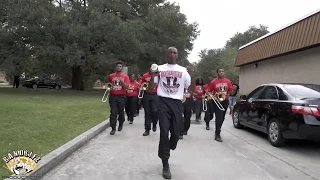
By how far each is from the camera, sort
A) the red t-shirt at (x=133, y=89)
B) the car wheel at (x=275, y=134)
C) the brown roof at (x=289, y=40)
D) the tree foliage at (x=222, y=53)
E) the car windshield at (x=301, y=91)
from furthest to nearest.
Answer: the tree foliage at (x=222, y=53), the brown roof at (x=289, y=40), the red t-shirt at (x=133, y=89), the car wheel at (x=275, y=134), the car windshield at (x=301, y=91)

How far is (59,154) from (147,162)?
1.59 meters

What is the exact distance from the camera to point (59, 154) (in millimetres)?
5969

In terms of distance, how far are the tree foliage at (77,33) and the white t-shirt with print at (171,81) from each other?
68.0ft

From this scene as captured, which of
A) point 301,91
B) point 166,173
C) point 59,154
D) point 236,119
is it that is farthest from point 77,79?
point 166,173

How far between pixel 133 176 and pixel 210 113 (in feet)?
21.0

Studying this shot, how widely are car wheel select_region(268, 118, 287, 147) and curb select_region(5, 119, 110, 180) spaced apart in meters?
4.51

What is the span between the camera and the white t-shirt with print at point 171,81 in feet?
17.8

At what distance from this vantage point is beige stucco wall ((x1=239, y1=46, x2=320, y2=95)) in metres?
14.8

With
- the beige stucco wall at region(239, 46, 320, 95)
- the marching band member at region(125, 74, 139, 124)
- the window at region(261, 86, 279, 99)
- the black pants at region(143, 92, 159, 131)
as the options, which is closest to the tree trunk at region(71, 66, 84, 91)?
the beige stucco wall at region(239, 46, 320, 95)

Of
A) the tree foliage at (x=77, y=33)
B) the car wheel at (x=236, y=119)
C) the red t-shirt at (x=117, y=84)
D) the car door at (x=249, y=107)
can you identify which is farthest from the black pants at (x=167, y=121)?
the tree foliage at (x=77, y=33)

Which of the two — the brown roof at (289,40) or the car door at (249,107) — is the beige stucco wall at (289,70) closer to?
the brown roof at (289,40)

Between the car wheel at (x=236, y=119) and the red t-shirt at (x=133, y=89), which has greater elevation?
the red t-shirt at (x=133, y=89)

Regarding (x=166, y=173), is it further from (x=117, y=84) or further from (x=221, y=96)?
(x=117, y=84)

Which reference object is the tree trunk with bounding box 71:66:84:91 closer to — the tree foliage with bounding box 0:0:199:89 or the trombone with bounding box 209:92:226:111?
the tree foliage with bounding box 0:0:199:89
